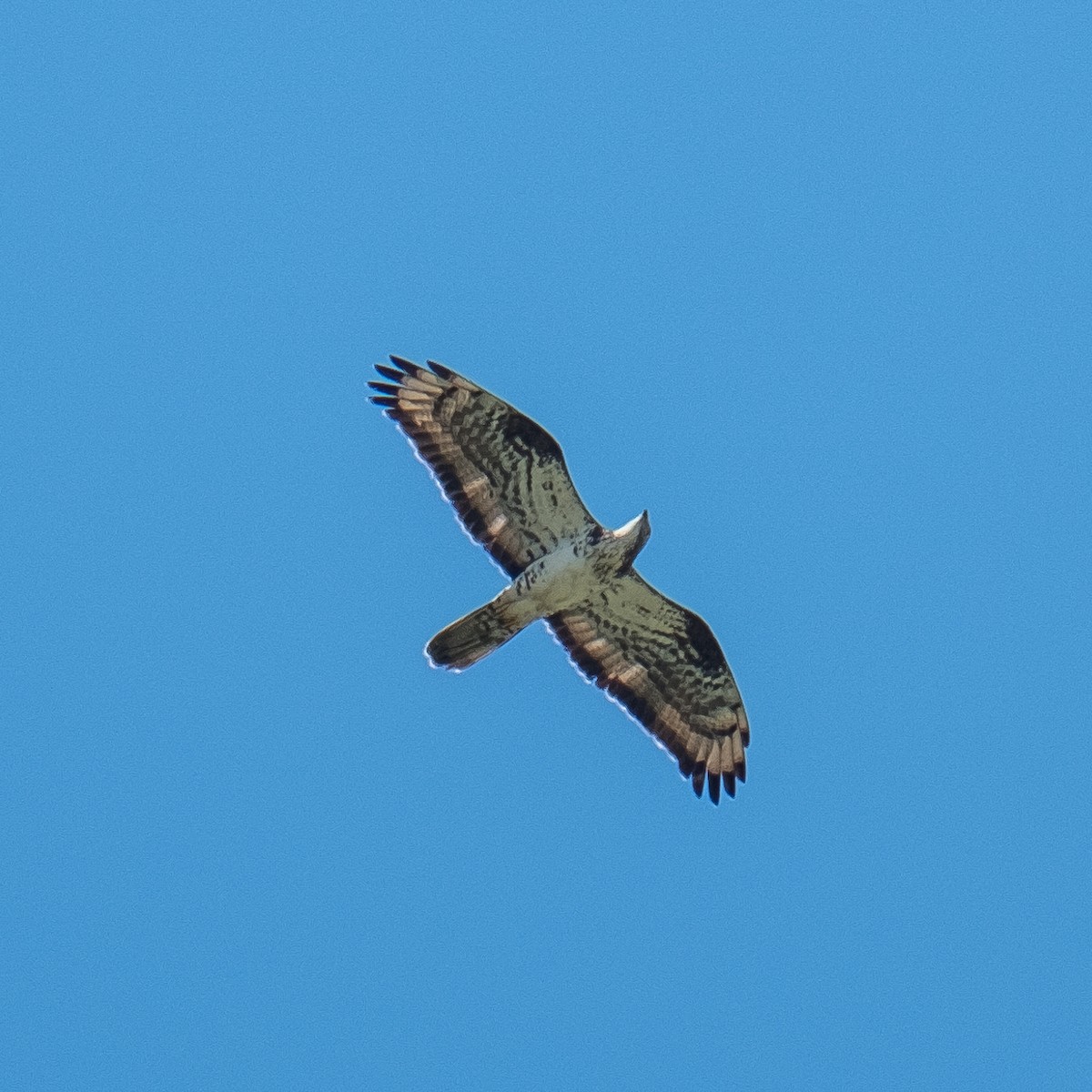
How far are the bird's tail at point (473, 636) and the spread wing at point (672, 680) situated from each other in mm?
1030

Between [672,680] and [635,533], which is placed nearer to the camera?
[635,533]

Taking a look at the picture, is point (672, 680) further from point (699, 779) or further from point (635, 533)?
point (635, 533)

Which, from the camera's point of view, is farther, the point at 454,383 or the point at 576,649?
the point at 576,649

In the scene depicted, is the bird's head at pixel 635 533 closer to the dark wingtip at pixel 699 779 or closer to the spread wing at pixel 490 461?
the spread wing at pixel 490 461

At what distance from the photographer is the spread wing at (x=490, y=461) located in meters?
15.1

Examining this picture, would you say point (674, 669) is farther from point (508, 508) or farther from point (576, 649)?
point (508, 508)

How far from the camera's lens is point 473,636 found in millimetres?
14984

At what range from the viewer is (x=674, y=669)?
53.3 feet

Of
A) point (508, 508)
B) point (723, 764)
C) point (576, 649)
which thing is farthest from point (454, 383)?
point (723, 764)

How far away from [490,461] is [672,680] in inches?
98.7

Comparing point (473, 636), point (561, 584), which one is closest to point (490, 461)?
point (561, 584)

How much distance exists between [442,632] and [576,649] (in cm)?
172

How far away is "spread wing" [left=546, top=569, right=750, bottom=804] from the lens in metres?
16.0

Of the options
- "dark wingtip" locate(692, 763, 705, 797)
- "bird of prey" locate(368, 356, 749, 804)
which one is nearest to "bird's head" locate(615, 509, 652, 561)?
"bird of prey" locate(368, 356, 749, 804)
